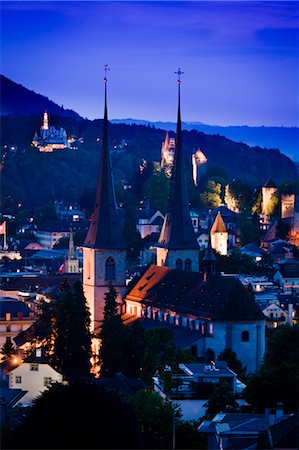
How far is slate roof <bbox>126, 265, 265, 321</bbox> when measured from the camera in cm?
6769

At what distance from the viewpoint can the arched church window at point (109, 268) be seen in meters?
78.1

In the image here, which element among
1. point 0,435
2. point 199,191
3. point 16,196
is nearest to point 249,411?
point 0,435

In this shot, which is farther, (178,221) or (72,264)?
(72,264)

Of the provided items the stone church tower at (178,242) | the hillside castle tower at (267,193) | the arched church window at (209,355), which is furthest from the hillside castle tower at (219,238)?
the arched church window at (209,355)

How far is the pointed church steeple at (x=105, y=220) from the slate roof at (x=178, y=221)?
2604 mm

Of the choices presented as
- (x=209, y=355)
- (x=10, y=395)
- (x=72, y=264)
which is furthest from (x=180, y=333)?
(x=72, y=264)

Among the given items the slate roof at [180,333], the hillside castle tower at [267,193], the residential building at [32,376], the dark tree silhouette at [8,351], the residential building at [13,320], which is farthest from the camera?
the hillside castle tower at [267,193]

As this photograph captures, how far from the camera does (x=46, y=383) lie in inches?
2036

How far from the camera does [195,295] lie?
235 ft

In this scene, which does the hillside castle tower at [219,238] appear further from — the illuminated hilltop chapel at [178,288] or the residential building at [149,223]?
the illuminated hilltop chapel at [178,288]

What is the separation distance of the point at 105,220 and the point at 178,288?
563 centimetres

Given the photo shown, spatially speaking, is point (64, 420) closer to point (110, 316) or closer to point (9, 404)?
point (9, 404)

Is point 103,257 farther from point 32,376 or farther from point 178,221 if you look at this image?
point 32,376

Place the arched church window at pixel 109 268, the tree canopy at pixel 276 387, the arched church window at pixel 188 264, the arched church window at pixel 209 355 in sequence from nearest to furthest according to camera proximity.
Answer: the tree canopy at pixel 276 387 < the arched church window at pixel 209 355 < the arched church window at pixel 109 268 < the arched church window at pixel 188 264
